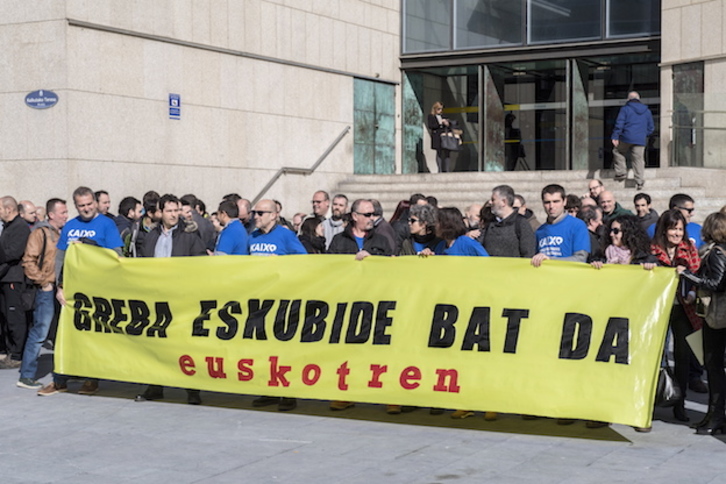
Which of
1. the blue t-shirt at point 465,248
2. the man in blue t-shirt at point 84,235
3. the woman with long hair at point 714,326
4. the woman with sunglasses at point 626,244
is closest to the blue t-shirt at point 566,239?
the woman with sunglasses at point 626,244

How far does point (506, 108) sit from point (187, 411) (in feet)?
58.9

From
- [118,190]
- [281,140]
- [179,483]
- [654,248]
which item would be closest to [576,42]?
[281,140]

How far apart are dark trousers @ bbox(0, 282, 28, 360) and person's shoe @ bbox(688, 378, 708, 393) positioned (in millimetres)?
6891

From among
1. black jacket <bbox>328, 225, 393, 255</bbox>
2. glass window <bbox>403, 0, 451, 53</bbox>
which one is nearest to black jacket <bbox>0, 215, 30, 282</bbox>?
black jacket <bbox>328, 225, 393, 255</bbox>

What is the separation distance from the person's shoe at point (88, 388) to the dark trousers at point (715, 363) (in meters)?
5.41

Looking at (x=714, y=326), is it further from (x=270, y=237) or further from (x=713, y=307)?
(x=270, y=237)

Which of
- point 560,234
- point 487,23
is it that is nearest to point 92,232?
point 560,234

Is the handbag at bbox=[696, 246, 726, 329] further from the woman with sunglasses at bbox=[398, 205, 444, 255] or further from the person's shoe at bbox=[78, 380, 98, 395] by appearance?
the person's shoe at bbox=[78, 380, 98, 395]

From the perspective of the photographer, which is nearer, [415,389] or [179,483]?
[179,483]

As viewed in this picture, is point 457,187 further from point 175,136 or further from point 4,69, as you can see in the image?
point 4,69

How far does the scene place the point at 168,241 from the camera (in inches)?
389

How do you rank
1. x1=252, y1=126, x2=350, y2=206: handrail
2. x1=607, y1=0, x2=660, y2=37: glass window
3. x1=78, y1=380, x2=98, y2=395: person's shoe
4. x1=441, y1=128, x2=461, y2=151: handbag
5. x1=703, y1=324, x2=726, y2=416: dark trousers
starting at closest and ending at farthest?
x1=703, y1=324, x2=726, y2=416: dark trousers → x1=78, y1=380, x2=98, y2=395: person's shoe → x1=252, y1=126, x2=350, y2=206: handrail → x1=607, y1=0, x2=660, y2=37: glass window → x1=441, y1=128, x2=461, y2=151: handbag

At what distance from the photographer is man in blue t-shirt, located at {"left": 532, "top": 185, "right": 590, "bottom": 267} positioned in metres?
9.07

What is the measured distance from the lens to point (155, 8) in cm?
1917
